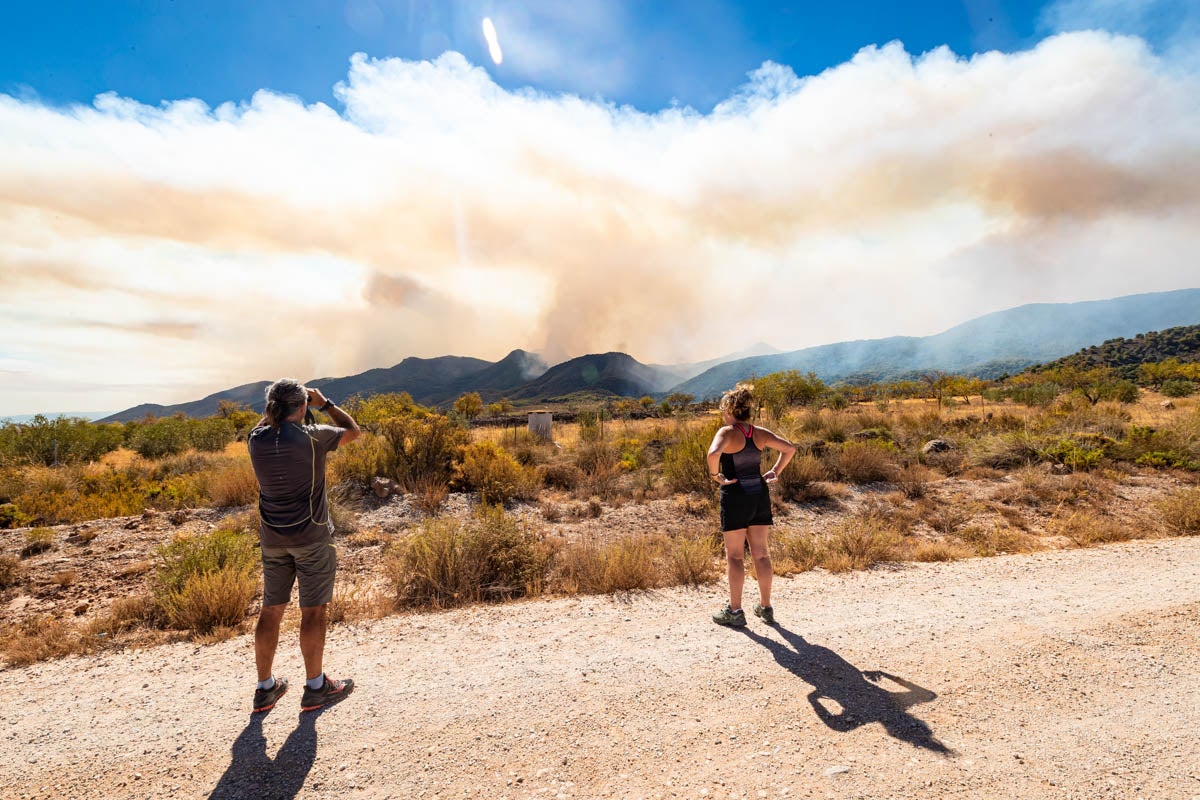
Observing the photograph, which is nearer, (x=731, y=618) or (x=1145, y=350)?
(x=731, y=618)

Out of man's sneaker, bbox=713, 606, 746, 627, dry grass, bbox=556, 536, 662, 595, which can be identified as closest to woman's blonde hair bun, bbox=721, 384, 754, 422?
man's sneaker, bbox=713, 606, 746, 627

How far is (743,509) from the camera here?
4.55 meters

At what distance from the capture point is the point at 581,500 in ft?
34.3

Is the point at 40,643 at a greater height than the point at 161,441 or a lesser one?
lesser

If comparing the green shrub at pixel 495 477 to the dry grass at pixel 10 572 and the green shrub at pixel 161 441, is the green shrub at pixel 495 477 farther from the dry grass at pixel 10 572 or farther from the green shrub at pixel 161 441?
the green shrub at pixel 161 441

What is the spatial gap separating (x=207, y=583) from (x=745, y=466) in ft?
17.5

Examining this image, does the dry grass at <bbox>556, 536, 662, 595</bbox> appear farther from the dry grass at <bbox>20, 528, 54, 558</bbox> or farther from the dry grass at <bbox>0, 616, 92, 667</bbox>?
the dry grass at <bbox>20, 528, 54, 558</bbox>

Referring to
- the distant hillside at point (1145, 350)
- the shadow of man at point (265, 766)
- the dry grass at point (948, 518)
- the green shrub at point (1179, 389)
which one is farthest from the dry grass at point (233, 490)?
the distant hillside at point (1145, 350)

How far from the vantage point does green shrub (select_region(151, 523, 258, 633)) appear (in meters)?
4.98

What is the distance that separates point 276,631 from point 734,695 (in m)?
3.10

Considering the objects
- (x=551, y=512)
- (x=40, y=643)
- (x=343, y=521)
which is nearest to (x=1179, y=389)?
(x=551, y=512)

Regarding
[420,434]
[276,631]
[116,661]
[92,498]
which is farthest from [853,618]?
[92,498]

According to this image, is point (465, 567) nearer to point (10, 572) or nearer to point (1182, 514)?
point (10, 572)

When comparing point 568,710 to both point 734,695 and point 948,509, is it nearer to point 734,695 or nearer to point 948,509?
point 734,695
